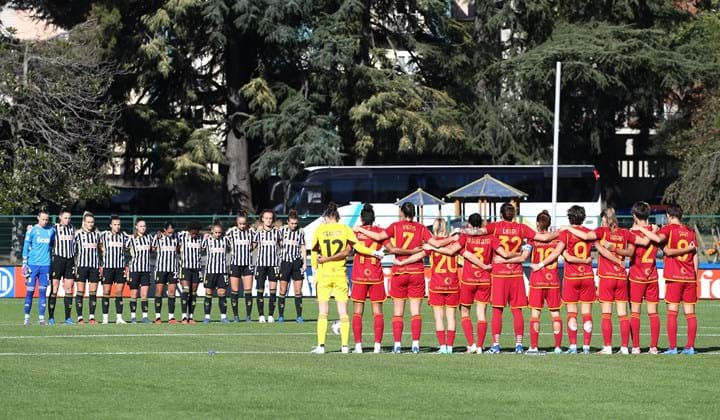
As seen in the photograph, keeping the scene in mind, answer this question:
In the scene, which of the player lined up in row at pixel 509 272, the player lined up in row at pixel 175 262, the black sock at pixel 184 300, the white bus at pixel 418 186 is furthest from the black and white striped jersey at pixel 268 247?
the white bus at pixel 418 186

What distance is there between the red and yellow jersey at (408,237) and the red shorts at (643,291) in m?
3.08

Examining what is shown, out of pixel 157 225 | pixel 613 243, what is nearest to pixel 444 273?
Result: pixel 613 243

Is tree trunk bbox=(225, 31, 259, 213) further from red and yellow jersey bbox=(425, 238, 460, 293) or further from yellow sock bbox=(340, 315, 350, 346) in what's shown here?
red and yellow jersey bbox=(425, 238, 460, 293)

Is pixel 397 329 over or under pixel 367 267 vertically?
under

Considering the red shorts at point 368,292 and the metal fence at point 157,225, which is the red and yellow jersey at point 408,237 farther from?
the metal fence at point 157,225

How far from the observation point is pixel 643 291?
19.6 m

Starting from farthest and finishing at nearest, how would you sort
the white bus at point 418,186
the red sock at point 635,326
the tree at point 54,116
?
the white bus at point 418,186
the tree at point 54,116
the red sock at point 635,326

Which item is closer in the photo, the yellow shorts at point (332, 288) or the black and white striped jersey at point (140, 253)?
the yellow shorts at point (332, 288)

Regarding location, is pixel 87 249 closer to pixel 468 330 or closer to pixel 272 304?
pixel 272 304

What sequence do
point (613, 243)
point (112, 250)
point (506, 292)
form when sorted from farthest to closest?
point (112, 250) < point (506, 292) < point (613, 243)

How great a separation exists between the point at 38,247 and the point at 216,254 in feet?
12.3

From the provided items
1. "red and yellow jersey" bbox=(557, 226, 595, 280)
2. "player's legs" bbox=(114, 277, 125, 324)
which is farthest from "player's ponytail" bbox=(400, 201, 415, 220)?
"player's legs" bbox=(114, 277, 125, 324)

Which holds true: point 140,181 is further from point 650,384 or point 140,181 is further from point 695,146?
point 650,384

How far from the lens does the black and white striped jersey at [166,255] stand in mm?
28125
